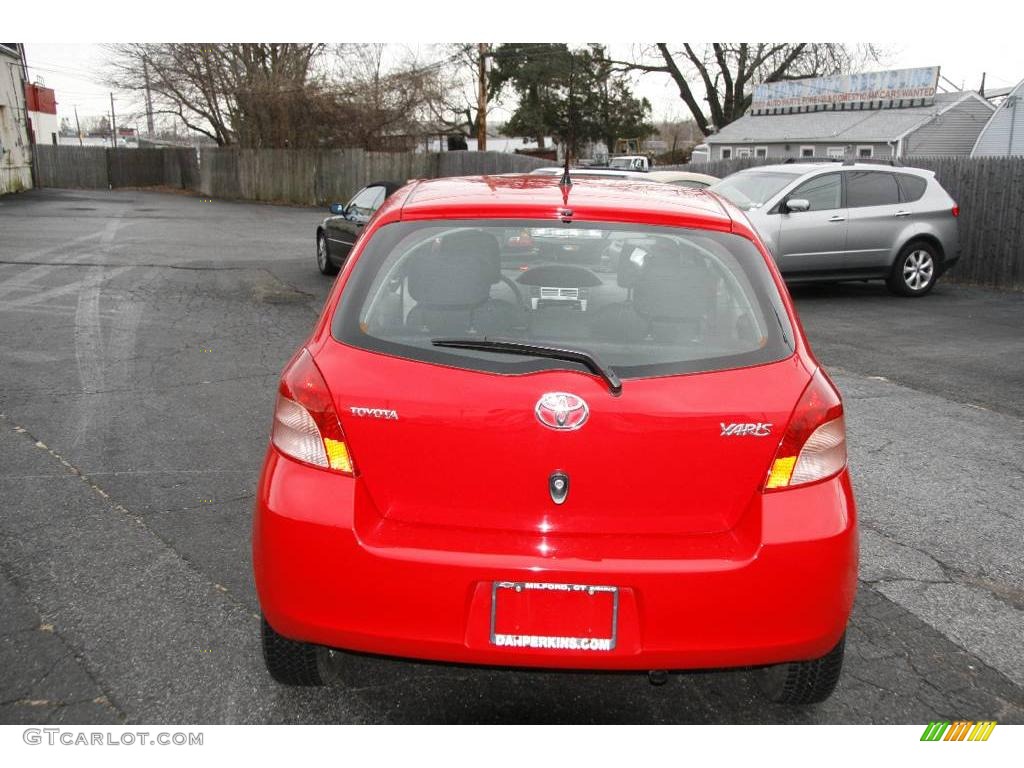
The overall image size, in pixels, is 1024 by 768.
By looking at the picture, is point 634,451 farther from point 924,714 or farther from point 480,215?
point 924,714

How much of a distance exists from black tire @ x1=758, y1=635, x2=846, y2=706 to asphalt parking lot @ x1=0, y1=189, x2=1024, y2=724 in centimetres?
7

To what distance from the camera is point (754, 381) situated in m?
2.78

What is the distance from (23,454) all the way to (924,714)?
16.0ft

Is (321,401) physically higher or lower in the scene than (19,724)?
higher

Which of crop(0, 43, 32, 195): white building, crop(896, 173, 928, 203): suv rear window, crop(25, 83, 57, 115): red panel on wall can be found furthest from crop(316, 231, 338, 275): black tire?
crop(25, 83, 57, 115): red panel on wall

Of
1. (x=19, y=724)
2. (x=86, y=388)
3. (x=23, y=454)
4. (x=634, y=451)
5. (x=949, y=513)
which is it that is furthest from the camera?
(x=86, y=388)

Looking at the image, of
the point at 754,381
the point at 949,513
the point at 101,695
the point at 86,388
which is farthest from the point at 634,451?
the point at 86,388

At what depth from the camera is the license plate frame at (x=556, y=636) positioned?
260 cm

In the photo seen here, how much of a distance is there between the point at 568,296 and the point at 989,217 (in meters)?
14.2

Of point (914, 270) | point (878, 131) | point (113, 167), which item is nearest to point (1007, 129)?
point (878, 131)

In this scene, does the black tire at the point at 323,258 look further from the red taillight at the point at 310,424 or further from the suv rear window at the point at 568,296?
the red taillight at the point at 310,424

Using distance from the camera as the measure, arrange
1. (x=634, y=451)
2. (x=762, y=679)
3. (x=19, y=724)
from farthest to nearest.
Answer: (x=762, y=679)
(x=19, y=724)
(x=634, y=451)
